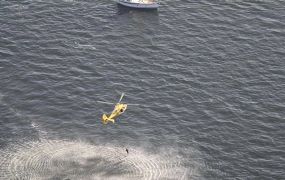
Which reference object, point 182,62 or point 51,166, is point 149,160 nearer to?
point 51,166

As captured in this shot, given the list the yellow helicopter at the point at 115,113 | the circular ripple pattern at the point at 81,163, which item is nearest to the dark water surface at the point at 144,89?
the circular ripple pattern at the point at 81,163

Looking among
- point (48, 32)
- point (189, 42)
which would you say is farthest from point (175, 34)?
point (48, 32)

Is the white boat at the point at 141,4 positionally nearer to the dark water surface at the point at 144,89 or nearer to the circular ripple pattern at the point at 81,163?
the dark water surface at the point at 144,89

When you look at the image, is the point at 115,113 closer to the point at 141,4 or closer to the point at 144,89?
the point at 144,89

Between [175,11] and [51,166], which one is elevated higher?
[175,11]

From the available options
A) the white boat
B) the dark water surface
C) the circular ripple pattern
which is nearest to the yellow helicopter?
the dark water surface

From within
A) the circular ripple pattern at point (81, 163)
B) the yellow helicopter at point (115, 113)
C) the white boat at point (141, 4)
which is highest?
the white boat at point (141, 4)
